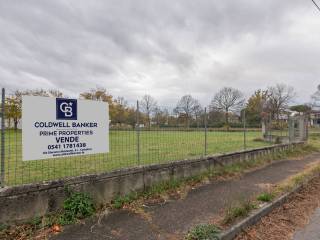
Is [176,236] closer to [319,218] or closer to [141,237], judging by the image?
[141,237]

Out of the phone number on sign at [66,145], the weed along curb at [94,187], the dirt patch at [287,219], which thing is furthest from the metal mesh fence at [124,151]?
the dirt patch at [287,219]

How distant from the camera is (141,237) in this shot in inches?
165

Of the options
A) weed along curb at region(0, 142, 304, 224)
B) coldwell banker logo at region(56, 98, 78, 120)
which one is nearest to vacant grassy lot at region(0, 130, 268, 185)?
weed along curb at region(0, 142, 304, 224)

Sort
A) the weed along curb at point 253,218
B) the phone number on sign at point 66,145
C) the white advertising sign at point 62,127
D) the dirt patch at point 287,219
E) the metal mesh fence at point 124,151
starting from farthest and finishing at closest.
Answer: the metal mesh fence at point 124,151 → the phone number on sign at point 66,145 → the white advertising sign at point 62,127 → the dirt patch at point 287,219 → the weed along curb at point 253,218

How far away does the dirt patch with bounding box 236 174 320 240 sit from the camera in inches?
178

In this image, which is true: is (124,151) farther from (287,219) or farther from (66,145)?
(287,219)

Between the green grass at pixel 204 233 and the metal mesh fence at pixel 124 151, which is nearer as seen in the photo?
the green grass at pixel 204 233

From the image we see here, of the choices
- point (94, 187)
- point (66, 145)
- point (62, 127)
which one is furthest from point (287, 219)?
point (62, 127)

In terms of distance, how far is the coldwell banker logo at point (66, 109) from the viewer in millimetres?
5163

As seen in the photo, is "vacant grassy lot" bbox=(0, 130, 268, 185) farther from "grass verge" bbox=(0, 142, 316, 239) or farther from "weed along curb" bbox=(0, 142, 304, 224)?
"grass verge" bbox=(0, 142, 316, 239)

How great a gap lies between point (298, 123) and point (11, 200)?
18529mm

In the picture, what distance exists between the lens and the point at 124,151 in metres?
8.13

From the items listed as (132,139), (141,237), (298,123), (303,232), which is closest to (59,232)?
(141,237)

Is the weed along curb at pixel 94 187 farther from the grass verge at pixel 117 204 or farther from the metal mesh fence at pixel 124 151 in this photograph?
the metal mesh fence at pixel 124 151
